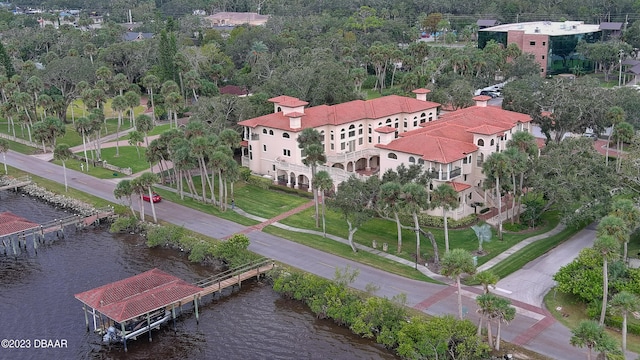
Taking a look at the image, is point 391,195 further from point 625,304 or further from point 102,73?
point 102,73

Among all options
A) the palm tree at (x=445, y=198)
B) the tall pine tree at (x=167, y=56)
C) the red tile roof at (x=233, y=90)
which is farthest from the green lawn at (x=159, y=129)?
the palm tree at (x=445, y=198)

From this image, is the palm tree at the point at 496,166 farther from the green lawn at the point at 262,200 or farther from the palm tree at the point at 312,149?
the green lawn at the point at 262,200

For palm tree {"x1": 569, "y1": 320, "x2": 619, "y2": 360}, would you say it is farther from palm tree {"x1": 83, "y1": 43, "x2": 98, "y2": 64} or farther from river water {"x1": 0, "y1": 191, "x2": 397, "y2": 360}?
palm tree {"x1": 83, "y1": 43, "x2": 98, "y2": 64}

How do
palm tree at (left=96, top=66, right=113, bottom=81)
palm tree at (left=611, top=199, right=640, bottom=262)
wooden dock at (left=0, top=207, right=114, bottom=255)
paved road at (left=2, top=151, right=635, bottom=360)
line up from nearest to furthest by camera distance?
paved road at (left=2, top=151, right=635, bottom=360) < palm tree at (left=611, top=199, right=640, bottom=262) < wooden dock at (left=0, top=207, right=114, bottom=255) < palm tree at (left=96, top=66, right=113, bottom=81)

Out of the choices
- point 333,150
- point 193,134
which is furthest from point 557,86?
point 193,134

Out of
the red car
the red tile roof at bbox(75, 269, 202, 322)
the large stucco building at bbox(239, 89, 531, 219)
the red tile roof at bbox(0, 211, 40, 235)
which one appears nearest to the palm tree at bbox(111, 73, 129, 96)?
the large stucco building at bbox(239, 89, 531, 219)

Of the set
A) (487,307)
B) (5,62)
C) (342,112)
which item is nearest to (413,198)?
(487,307)

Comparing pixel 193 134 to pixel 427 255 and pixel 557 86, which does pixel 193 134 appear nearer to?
pixel 427 255
